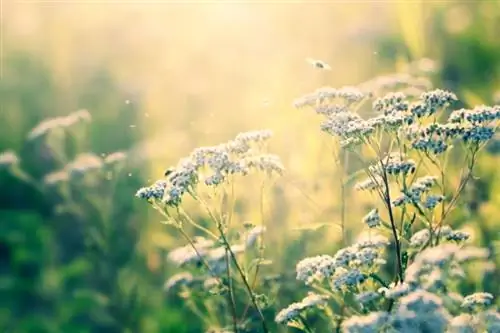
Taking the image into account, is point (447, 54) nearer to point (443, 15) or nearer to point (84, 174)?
point (443, 15)

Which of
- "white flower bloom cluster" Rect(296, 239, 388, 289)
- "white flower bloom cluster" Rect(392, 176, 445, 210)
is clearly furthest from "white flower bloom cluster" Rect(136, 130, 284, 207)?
"white flower bloom cluster" Rect(392, 176, 445, 210)

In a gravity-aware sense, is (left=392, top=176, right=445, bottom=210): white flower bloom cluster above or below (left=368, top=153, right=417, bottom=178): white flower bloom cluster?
below

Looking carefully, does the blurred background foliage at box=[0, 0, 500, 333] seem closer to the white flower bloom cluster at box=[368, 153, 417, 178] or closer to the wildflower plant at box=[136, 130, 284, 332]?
the wildflower plant at box=[136, 130, 284, 332]

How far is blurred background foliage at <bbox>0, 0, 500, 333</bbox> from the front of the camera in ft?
20.0

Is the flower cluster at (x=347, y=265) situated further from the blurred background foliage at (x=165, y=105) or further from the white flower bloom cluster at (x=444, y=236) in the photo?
the blurred background foliage at (x=165, y=105)

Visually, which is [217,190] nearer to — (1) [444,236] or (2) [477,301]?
(1) [444,236]

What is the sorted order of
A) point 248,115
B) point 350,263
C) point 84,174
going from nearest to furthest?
1. point 350,263
2. point 84,174
3. point 248,115

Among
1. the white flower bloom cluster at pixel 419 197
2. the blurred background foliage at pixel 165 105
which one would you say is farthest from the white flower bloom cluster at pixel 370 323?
the blurred background foliage at pixel 165 105

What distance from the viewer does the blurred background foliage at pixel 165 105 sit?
609 cm

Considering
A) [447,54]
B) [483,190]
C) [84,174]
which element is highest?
[447,54]

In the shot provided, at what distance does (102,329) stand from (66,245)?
1260mm

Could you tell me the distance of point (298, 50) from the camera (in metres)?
8.93

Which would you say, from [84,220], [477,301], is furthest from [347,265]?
[84,220]

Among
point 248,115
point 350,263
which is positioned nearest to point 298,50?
point 248,115
